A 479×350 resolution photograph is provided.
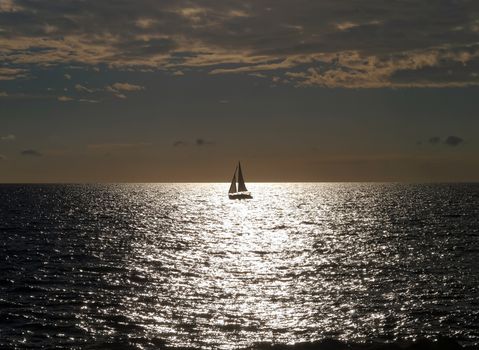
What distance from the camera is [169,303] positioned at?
46656 millimetres

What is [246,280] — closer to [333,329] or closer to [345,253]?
[333,329]

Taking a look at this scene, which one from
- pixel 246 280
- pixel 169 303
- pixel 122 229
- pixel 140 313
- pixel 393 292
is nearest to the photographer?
pixel 140 313

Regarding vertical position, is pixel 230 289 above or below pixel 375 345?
below

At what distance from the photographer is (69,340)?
119 feet

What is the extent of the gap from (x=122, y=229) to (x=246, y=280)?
206ft

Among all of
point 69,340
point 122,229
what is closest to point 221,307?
point 69,340

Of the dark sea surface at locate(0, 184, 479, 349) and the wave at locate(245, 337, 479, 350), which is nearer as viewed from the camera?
the wave at locate(245, 337, 479, 350)

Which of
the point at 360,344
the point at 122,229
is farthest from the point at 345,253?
the point at 122,229

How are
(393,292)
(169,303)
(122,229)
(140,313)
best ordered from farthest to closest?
(122,229) → (393,292) → (169,303) → (140,313)

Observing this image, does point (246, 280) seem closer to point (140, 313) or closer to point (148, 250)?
point (140, 313)

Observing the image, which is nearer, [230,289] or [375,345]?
[375,345]

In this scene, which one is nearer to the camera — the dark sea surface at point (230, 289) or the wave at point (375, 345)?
the wave at point (375, 345)

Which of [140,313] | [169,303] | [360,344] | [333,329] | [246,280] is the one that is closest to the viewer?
[360,344]

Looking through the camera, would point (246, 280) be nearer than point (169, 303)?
No
